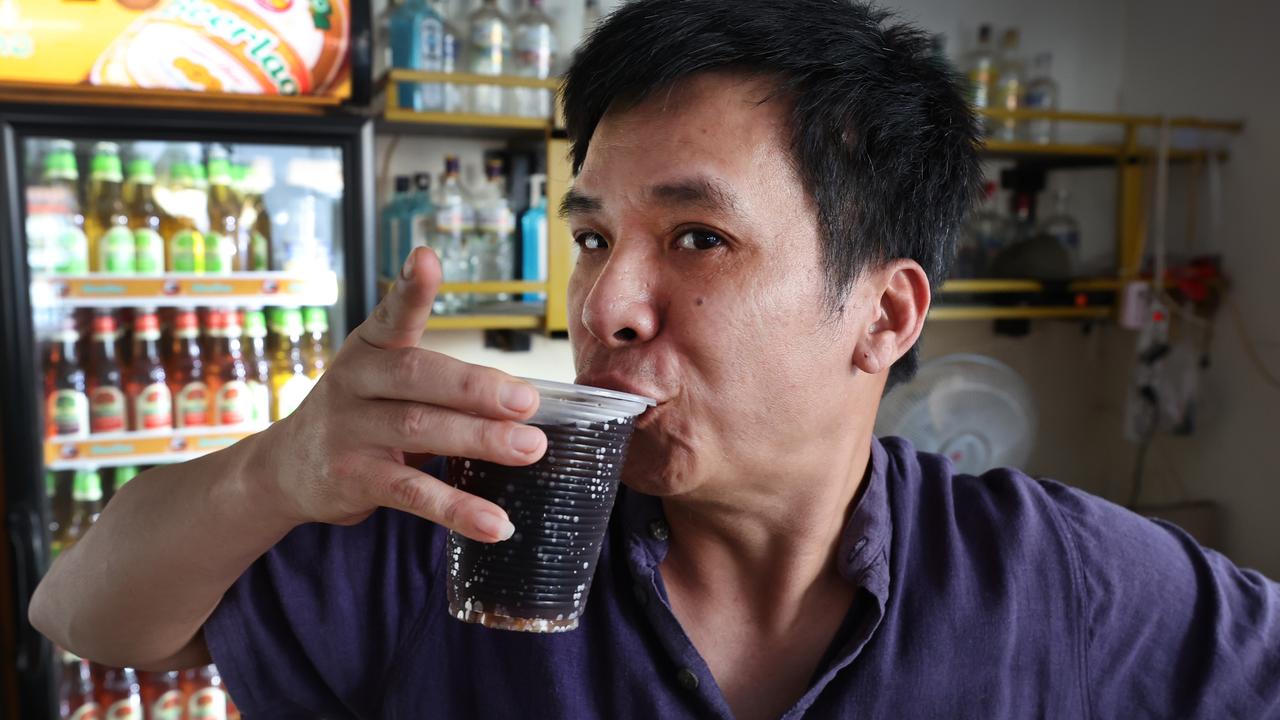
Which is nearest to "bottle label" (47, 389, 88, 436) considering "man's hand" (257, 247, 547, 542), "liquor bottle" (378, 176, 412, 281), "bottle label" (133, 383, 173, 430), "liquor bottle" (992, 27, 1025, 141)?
"bottle label" (133, 383, 173, 430)

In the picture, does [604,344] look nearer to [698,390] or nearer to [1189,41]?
[698,390]

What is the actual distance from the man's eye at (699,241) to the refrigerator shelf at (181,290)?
72.1 inches

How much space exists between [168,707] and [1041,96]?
3486mm

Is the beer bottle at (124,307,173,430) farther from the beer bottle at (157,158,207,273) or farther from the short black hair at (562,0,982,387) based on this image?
the short black hair at (562,0,982,387)

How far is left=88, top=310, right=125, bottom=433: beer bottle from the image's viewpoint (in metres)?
2.53

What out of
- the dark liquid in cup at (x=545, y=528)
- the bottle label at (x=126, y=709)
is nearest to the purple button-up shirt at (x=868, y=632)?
the dark liquid in cup at (x=545, y=528)

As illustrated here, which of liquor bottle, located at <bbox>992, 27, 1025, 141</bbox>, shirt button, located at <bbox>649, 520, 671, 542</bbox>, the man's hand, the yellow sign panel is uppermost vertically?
liquor bottle, located at <bbox>992, 27, 1025, 141</bbox>

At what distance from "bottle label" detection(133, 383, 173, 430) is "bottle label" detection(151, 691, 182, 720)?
746 mm

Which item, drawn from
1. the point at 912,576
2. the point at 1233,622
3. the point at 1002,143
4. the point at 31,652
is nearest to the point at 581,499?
the point at 912,576

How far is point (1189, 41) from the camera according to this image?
366cm

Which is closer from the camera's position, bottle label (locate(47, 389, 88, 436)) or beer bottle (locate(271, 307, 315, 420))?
bottle label (locate(47, 389, 88, 436))

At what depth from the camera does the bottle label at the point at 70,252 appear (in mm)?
2504

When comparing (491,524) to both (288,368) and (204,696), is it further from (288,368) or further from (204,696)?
(204,696)

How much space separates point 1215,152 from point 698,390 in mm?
3355
